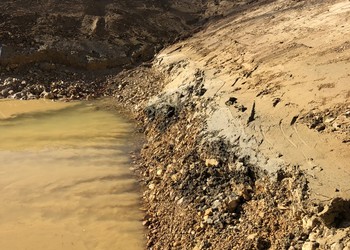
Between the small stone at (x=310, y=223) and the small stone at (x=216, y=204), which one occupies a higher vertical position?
the small stone at (x=310, y=223)

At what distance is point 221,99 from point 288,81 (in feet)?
4.17

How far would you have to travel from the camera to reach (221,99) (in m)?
7.91

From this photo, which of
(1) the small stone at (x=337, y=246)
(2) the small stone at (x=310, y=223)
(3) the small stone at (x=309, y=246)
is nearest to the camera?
(1) the small stone at (x=337, y=246)

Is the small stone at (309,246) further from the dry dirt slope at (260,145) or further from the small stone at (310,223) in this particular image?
the small stone at (310,223)

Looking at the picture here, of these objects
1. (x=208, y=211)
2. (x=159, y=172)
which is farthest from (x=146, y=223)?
(x=159, y=172)

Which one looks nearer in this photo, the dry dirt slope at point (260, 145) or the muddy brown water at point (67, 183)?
the dry dirt slope at point (260, 145)

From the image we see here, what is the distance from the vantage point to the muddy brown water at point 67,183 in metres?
5.73

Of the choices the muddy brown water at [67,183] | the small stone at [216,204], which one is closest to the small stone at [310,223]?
the small stone at [216,204]

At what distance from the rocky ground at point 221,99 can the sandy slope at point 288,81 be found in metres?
0.03

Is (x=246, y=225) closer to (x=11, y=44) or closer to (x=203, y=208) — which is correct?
(x=203, y=208)

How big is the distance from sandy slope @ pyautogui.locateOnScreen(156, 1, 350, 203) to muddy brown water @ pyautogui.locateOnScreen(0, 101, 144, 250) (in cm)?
195

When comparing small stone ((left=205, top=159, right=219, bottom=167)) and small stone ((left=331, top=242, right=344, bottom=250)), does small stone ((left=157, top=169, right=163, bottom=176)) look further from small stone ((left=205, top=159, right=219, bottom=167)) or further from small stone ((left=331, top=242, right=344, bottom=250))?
small stone ((left=331, top=242, right=344, bottom=250))

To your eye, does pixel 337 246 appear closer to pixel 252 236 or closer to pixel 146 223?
pixel 252 236

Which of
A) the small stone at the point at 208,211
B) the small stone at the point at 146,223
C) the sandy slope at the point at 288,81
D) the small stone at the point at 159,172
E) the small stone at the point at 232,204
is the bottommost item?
the small stone at the point at 146,223
